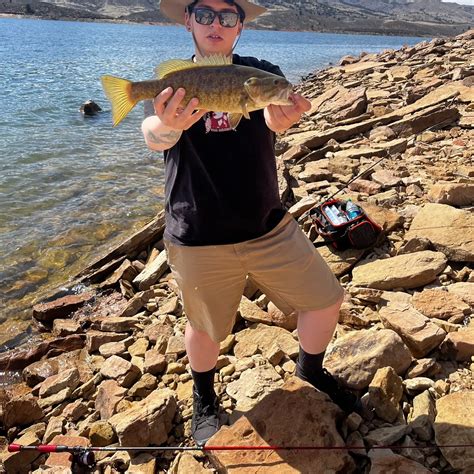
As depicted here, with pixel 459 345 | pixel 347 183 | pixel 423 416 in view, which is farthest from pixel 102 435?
pixel 347 183

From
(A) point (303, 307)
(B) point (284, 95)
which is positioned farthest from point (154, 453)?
(B) point (284, 95)

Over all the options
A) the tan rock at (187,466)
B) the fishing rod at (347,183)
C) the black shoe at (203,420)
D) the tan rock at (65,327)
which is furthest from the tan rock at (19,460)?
the fishing rod at (347,183)

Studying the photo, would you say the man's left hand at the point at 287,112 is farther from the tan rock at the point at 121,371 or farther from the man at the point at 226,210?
the tan rock at the point at 121,371

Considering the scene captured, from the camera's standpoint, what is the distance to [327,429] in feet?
9.74

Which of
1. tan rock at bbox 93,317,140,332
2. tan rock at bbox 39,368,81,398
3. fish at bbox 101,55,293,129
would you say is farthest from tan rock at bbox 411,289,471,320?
tan rock at bbox 39,368,81,398

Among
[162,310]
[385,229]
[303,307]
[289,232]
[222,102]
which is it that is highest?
[222,102]

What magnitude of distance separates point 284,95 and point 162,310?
11.0 feet

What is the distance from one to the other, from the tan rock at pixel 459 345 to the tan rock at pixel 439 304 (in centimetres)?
33

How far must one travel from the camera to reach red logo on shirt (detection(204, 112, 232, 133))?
2.74m

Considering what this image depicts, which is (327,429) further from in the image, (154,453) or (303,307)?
(154,453)

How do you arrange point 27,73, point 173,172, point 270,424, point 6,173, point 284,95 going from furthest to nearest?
point 27,73, point 6,173, point 270,424, point 173,172, point 284,95

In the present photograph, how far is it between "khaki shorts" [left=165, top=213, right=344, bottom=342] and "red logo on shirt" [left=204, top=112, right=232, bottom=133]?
664mm

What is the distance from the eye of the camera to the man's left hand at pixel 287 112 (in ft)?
8.34

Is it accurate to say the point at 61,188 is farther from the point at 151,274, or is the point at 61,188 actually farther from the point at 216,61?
the point at 216,61
